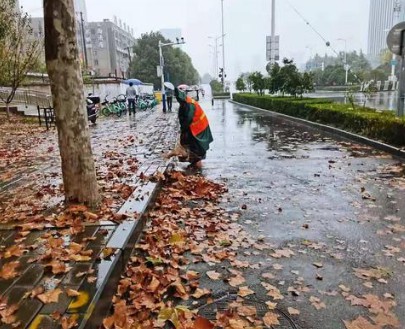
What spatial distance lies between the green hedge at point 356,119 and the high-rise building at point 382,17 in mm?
24600

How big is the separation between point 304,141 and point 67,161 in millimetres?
8671

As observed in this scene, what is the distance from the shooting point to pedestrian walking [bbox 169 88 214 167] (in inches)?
316

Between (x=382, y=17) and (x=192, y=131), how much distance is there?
2147 inches

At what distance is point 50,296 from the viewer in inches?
108

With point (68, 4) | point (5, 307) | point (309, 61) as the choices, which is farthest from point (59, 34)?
point (309, 61)

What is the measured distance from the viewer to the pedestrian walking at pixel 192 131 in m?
8.02

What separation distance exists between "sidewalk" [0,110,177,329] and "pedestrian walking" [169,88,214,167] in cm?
107

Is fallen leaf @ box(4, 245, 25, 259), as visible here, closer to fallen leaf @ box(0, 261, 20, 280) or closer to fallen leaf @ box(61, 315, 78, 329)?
fallen leaf @ box(0, 261, 20, 280)

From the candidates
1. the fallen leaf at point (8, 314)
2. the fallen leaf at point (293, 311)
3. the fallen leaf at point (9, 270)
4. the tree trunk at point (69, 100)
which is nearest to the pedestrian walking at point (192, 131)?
the tree trunk at point (69, 100)

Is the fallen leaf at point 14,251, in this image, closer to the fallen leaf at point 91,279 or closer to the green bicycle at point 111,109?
the fallen leaf at point 91,279

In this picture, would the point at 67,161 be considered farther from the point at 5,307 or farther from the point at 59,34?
the point at 5,307

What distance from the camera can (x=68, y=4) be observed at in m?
4.27

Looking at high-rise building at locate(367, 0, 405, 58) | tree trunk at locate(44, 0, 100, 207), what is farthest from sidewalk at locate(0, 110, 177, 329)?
high-rise building at locate(367, 0, 405, 58)

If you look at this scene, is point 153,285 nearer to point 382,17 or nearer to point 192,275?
point 192,275
